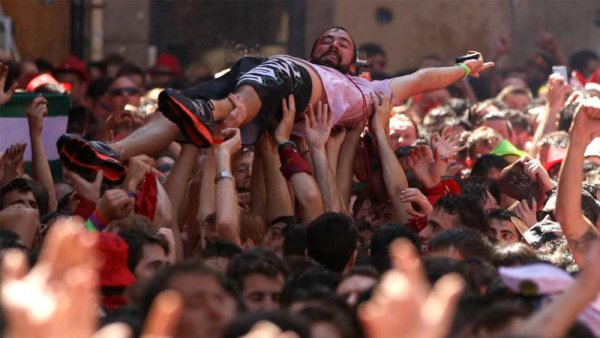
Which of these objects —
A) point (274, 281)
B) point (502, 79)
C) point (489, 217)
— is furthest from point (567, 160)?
point (502, 79)

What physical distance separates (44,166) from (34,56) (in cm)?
688

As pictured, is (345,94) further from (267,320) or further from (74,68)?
(74,68)

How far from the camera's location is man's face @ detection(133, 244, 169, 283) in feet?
20.4

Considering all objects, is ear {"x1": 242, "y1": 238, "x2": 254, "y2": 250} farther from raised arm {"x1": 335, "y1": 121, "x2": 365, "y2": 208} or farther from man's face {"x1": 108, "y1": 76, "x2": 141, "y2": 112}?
man's face {"x1": 108, "y1": 76, "x2": 141, "y2": 112}

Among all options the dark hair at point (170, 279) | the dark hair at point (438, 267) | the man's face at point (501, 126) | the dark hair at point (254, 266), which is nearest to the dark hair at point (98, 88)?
the man's face at point (501, 126)

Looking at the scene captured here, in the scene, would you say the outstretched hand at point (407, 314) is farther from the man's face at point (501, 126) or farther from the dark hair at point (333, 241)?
the man's face at point (501, 126)

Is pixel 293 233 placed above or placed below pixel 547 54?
above

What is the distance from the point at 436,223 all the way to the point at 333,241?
815mm

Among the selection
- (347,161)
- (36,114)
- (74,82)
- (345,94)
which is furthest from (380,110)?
(74,82)

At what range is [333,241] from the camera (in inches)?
261

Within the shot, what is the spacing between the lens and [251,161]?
9055mm

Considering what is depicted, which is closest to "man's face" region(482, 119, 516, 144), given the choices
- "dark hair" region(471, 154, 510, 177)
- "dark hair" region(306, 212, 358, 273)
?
"dark hair" region(471, 154, 510, 177)

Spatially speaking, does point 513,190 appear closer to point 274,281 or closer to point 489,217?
point 489,217

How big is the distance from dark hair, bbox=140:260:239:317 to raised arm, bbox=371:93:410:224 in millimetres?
2993
